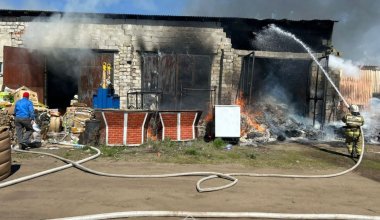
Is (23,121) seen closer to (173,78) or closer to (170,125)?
(170,125)

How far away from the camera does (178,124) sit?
12133 millimetres

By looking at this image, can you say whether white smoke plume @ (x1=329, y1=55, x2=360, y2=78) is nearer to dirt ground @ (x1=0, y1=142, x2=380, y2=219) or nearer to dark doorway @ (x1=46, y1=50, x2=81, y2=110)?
dirt ground @ (x1=0, y1=142, x2=380, y2=219)

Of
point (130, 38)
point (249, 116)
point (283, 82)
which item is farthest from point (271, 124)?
point (130, 38)

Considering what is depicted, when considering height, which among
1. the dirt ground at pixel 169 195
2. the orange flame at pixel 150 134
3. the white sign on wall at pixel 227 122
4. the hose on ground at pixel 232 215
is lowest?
the dirt ground at pixel 169 195

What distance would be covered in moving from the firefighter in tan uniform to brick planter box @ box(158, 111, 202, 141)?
4.60m

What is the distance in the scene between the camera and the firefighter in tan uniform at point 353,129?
10219mm

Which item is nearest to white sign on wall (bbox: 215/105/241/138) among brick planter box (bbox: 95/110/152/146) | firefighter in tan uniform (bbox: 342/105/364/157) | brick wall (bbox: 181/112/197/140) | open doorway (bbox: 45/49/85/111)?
brick wall (bbox: 181/112/197/140)

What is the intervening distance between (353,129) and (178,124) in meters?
5.23

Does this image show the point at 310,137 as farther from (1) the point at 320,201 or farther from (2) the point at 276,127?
(1) the point at 320,201

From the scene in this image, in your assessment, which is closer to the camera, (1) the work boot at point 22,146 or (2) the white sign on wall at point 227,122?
(1) the work boot at point 22,146

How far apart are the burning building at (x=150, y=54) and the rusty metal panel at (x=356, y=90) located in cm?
452

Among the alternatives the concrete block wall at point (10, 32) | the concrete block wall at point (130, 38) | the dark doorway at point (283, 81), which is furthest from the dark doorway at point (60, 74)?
the dark doorway at point (283, 81)

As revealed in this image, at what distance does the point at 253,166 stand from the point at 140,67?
9102 mm

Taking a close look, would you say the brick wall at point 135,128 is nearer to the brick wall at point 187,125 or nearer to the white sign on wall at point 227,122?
the brick wall at point 187,125
